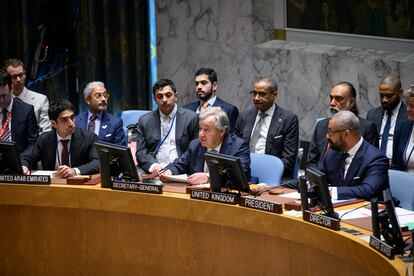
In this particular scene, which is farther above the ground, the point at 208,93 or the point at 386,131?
the point at 208,93

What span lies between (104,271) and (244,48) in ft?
13.9

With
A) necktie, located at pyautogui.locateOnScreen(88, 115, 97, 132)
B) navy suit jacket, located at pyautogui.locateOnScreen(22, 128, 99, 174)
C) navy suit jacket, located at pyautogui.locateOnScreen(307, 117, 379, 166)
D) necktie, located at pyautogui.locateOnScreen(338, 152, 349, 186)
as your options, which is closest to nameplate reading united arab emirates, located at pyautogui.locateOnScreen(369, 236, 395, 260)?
necktie, located at pyautogui.locateOnScreen(338, 152, 349, 186)

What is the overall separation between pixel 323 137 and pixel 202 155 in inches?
43.5

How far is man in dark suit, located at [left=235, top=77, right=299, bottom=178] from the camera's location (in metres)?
6.97

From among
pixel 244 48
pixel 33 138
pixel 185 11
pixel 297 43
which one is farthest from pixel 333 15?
pixel 33 138

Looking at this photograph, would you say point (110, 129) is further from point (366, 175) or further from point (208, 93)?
point (366, 175)

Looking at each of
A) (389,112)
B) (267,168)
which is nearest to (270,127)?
(389,112)

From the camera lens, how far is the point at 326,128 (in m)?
6.63

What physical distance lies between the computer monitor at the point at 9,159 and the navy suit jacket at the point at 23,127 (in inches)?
44.4

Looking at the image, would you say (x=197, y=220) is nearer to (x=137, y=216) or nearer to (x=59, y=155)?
(x=137, y=216)

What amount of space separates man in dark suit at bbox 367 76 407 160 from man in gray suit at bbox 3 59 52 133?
289 cm

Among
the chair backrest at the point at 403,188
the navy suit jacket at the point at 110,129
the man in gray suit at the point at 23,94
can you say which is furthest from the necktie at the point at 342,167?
the man in gray suit at the point at 23,94

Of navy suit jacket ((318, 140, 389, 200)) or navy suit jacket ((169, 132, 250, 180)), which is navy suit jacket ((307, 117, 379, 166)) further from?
navy suit jacket ((318, 140, 389, 200))

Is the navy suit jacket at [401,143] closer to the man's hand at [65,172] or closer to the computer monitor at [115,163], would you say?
the computer monitor at [115,163]
